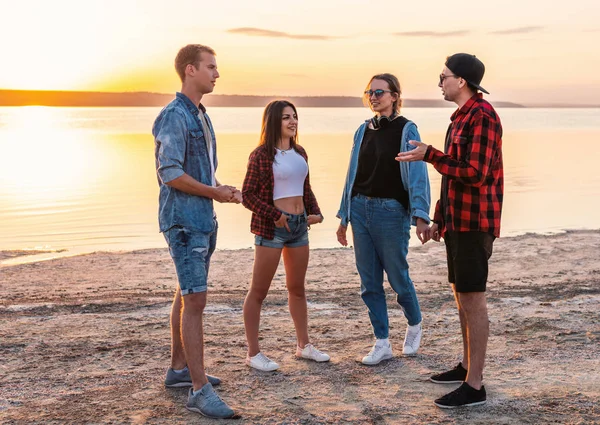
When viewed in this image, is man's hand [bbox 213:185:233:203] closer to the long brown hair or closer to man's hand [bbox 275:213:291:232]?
man's hand [bbox 275:213:291:232]

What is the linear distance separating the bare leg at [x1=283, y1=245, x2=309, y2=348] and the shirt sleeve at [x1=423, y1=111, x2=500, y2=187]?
1.49m

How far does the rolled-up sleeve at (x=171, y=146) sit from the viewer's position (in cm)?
454

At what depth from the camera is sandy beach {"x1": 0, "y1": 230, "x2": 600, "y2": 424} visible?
4875 mm

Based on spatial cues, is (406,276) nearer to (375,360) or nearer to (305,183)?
(375,360)

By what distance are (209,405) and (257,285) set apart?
121 centimetres

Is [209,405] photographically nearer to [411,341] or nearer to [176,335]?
[176,335]

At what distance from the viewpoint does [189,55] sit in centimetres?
472

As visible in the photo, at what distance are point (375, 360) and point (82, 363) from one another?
2.37 meters

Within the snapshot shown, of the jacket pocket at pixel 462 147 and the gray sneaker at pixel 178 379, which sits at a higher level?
the jacket pocket at pixel 462 147

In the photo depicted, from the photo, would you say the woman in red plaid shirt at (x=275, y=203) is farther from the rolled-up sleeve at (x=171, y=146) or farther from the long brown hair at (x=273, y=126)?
the rolled-up sleeve at (x=171, y=146)

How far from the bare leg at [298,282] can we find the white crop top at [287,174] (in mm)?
440

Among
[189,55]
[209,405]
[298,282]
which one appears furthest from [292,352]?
[189,55]

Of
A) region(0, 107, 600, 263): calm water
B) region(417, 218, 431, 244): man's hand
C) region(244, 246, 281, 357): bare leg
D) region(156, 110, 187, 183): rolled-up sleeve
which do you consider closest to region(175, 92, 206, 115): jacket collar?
region(156, 110, 187, 183): rolled-up sleeve

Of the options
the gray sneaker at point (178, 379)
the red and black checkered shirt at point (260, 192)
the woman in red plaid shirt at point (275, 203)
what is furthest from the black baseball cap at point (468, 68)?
the gray sneaker at point (178, 379)
